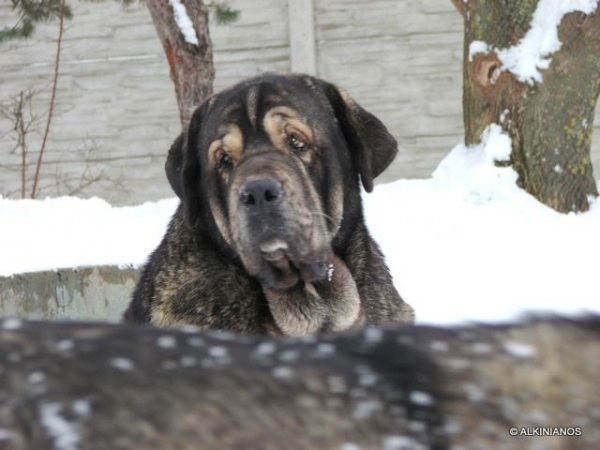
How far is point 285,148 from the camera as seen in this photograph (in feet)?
13.7

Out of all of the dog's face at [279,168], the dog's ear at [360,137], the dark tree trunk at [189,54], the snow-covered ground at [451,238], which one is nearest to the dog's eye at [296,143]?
the dog's face at [279,168]

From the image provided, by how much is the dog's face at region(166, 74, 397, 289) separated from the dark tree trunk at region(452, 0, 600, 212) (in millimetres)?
3213

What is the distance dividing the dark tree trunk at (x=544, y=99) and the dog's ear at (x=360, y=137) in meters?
3.24

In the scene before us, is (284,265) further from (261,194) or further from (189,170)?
(189,170)

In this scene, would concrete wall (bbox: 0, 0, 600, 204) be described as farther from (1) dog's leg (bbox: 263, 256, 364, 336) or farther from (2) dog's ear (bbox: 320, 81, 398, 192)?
(1) dog's leg (bbox: 263, 256, 364, 336)

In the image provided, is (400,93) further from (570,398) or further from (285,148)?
(570,398)

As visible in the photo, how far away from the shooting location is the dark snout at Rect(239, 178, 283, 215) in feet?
12.7

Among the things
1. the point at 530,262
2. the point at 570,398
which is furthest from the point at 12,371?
the point at 530,262

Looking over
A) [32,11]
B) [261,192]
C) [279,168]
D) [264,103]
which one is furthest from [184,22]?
[261,192]

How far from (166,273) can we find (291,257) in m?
0.55

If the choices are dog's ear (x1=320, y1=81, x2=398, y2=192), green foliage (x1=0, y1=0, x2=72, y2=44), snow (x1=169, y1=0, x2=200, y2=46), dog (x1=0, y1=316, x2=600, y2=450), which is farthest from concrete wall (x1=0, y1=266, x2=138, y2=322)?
dog (x1=0, y1=316, x2=600, y2=450)

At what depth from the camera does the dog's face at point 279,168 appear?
3920mm

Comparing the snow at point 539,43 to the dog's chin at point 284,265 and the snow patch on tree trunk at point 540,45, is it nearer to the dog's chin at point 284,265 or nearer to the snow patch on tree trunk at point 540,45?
the snow patch on tree trunk at point 540,45

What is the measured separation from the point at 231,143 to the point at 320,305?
2.32 ft
